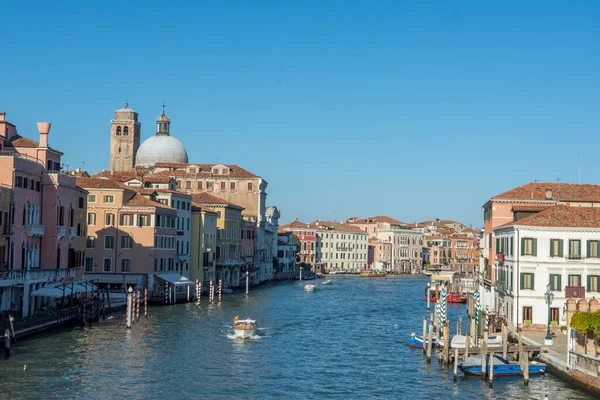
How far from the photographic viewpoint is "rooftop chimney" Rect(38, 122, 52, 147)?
4056 cm

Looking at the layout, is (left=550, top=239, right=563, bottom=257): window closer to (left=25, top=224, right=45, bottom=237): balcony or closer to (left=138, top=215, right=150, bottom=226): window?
(left=25, top=224, right=45, bottom=237): balcony

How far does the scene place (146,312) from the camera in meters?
→ 47.6

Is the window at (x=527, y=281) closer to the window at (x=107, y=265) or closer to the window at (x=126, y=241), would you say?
the window at (x=126, y=241)

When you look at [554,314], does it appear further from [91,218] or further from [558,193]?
[91,218]

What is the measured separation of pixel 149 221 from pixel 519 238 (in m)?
26.8

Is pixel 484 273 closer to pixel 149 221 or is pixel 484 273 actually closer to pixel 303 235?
pixel 149 221

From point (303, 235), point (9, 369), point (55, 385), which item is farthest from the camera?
point (303, 235)

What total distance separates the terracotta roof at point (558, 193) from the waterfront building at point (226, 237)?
30.5 m

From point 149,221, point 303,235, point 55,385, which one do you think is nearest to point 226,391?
point 55,385

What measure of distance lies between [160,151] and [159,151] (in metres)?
0.12

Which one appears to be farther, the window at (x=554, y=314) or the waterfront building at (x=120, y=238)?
the waterfront building at (x=120, y=238)

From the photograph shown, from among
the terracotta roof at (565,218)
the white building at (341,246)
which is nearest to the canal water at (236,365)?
the terracotta roof at (565,218)

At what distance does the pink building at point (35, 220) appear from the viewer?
36.1 meters

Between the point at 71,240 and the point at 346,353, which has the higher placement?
the point at 71,240
